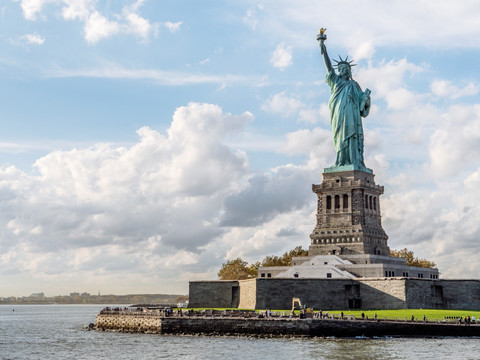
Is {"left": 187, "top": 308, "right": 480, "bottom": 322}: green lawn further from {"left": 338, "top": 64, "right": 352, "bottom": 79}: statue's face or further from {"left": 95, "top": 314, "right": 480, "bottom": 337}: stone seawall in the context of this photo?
{"left": 338, "top": 64, "right": 352, "bottom": 79}: statue's face

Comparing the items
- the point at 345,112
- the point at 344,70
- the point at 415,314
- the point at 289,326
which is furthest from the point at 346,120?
the point at 289,326

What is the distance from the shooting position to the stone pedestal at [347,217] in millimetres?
86250

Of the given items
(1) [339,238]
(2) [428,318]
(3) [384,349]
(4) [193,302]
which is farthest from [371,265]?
(3) [384,349]

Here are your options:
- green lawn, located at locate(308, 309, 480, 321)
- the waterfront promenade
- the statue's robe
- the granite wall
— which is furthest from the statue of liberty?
the waterfront promenade

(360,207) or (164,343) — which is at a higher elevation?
(360,207)

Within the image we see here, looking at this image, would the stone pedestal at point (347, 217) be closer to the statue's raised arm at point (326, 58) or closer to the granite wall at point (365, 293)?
the granite wall at point (365, 293)

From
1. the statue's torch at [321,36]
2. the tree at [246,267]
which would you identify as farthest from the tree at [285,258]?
the statue's torch at [321,36]

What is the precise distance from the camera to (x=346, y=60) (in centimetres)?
9338

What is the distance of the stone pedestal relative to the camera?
86.2 metres

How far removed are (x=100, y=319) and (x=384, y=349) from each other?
3610 centimetres

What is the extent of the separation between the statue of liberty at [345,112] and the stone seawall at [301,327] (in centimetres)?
3374

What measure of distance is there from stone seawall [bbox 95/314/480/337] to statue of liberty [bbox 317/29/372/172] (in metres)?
33.7

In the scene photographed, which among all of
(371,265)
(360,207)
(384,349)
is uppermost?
(360,207)

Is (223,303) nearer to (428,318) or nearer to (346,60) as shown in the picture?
(428,318)
